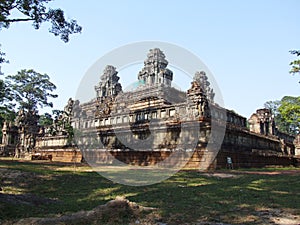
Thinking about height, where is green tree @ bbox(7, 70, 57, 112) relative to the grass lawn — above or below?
above

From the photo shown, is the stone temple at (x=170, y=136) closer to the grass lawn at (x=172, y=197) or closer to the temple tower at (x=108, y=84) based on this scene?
the grass lawn at (x=172, y=197)

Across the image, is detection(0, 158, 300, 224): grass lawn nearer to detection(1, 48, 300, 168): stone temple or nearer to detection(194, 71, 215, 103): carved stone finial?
detection(1, 48, 300, 168): stone temple

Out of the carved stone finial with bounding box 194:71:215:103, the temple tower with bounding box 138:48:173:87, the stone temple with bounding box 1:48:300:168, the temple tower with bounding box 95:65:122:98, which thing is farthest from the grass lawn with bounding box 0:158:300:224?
the carved stone finial with bounding box 194:71:215:103

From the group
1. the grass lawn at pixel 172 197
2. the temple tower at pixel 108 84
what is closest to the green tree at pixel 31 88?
the temple tower at pixel 108 84

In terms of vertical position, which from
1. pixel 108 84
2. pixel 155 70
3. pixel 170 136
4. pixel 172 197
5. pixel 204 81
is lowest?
pixel 172 197

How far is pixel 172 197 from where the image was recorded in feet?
28.2

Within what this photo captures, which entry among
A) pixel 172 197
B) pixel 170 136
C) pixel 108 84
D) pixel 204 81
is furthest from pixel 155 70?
pixel 172 197

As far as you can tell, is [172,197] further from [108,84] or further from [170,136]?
[108,84]

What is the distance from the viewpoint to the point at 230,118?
1118 inches

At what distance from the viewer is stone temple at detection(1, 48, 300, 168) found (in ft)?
58.6

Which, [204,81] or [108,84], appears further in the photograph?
[204,81]

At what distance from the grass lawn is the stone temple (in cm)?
485

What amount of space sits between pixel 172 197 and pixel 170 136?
36.8 feet

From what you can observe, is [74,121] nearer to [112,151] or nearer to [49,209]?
[112,151]
